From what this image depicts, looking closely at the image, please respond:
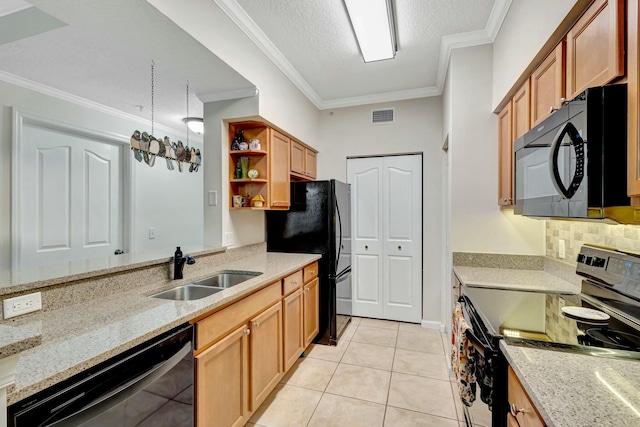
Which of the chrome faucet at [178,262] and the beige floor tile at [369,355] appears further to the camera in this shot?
the beige floor tile at [369,355]

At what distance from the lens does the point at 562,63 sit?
143 centimetres

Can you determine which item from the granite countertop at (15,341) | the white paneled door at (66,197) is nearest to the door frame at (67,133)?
the white paneled door at (66,197)

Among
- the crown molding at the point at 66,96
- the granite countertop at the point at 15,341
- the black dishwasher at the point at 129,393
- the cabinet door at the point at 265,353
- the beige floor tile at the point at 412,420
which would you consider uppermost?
the crown molding at the point at 66,96

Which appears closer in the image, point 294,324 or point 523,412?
point 523,412

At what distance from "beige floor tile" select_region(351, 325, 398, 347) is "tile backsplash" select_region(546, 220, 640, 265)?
161cm

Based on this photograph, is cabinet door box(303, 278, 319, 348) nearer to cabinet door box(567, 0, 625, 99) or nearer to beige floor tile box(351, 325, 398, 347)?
beige floor tile box(351, 325, 398, 347)

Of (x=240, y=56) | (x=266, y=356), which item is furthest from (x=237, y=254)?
(x=240, y=56)

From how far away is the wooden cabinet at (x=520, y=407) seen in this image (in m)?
0.82

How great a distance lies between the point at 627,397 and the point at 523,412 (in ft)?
0.86

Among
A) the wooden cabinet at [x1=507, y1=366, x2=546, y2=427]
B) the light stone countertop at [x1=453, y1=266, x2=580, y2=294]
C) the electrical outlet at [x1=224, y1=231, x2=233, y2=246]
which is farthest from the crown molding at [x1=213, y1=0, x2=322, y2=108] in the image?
the wooden cabinet at [x1=507, y1=366, x2=546, y2=427]

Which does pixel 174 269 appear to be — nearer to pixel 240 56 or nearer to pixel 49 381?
pixel 49 381

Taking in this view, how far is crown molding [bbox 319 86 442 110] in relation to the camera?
3.29 metres

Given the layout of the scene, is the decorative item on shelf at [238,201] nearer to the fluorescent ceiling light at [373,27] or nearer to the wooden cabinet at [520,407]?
the fluorescent ceiling light at [373,27]

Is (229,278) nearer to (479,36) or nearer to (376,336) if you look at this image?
(376,336)
